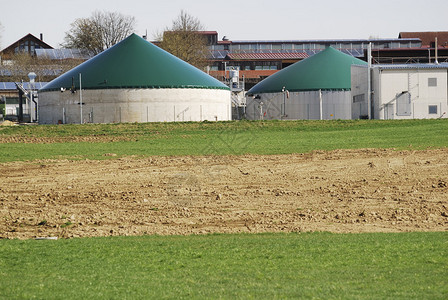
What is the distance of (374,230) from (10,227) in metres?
9.25

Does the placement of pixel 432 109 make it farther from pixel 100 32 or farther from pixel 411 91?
pixel 100 32

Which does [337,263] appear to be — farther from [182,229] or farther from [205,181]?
[205,181]

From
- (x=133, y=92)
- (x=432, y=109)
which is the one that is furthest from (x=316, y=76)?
(x=133, y=92)

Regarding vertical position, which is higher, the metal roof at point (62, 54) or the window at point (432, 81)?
the metal roof at point (62, 54)

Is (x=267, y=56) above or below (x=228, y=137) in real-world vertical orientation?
above

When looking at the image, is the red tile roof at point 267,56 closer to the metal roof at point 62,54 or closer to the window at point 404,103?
the metal roof at point 62,54

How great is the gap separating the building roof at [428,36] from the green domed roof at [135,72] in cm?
9564

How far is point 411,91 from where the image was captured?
6619 centimetres

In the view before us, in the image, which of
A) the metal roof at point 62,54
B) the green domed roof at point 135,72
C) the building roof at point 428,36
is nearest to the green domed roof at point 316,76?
the green domed roof at point 135,72

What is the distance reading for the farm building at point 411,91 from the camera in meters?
65.9

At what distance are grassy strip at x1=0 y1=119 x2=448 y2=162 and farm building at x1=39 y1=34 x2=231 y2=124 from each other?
14.5 metres

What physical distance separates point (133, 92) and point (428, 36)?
4219 inches

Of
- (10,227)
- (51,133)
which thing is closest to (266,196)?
(10,227)

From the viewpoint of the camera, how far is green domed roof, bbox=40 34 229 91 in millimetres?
69812
